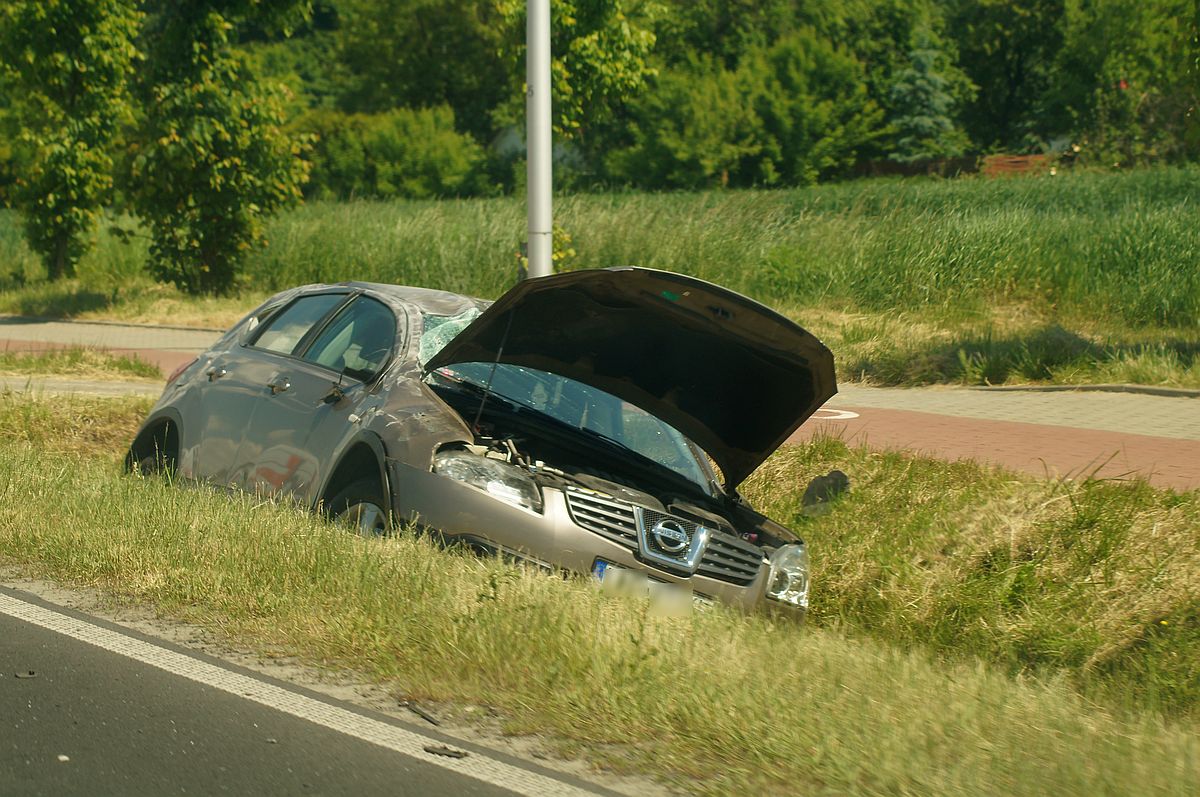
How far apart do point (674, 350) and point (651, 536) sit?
3.61 feet

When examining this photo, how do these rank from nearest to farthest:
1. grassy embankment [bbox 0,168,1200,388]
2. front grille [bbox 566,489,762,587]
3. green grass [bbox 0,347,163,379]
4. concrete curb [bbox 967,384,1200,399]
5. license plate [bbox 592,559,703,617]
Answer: license plate [bbox 592,559,703,617]
front grille [bbox 566,489,762,587]
concrete curb [bbox 967,384,1200,399]
grassy embankment [bbox 0,168,1200,388]
green grass [bbox 0,347,163,379]

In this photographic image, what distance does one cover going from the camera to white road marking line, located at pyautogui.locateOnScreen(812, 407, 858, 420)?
12250 millimetres

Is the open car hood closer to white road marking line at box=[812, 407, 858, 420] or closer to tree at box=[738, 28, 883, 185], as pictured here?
white road marking line at box=[812, 407, 858, 420]

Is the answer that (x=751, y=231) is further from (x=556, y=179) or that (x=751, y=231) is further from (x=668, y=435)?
(x=556, y=179)

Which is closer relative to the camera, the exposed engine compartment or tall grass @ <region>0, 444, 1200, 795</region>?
tall grass @ <region>0, 444, 1200, 795</region>

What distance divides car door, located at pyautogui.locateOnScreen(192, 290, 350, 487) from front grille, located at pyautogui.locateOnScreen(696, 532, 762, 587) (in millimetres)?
2857

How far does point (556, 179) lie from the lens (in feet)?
200

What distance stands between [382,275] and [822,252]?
805 cm

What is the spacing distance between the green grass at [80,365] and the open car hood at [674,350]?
32.7 feet

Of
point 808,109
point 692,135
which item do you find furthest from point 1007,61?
point 692,135

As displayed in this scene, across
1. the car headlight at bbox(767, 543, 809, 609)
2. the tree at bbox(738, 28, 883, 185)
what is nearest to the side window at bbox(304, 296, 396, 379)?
the car headlight at bbox(767, 543, 809, 609)

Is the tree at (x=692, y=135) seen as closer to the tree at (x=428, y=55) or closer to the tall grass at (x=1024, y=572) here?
the tree at (x=428, y=55)

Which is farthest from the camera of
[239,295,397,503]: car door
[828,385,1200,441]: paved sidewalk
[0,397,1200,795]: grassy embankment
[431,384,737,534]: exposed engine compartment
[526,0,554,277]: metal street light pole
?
[828,385,1200,441]: paved sidewalk

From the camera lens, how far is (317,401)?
7.43 m
